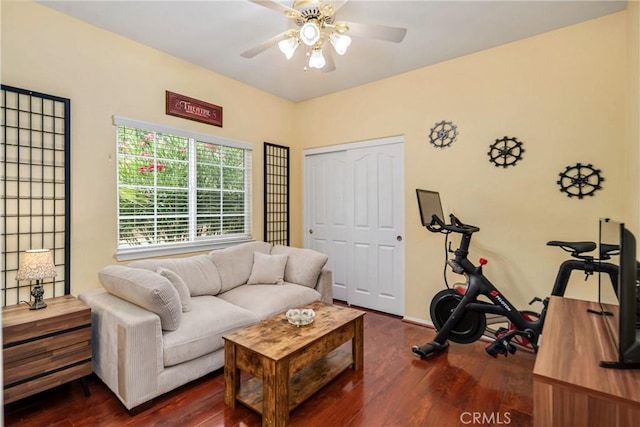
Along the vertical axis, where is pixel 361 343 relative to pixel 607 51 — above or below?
below

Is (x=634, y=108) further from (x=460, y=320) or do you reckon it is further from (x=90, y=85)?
(x=90, y=85)

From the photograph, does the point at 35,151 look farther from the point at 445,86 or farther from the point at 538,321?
the point at 538,321

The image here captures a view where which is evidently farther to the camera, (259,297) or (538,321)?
(259,297)

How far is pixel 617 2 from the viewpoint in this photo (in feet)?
8.10

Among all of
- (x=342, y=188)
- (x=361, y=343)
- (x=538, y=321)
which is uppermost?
(x=342, y=188)

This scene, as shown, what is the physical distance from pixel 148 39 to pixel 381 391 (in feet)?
11.6

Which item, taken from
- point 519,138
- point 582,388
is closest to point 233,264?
point 582,388

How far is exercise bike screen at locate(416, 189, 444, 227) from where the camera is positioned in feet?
8.98

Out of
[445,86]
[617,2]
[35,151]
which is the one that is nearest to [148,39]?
[35,151]

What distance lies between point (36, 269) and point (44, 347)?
1.67 ft

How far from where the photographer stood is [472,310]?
2.77m

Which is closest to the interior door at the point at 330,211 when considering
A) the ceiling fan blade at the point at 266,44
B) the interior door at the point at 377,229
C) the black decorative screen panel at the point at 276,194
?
the interior door at the point at 377,229

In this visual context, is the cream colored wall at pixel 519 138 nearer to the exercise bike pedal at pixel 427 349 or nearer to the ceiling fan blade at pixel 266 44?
the exercise bike pedal at pixel 427 349

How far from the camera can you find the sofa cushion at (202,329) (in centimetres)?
223
